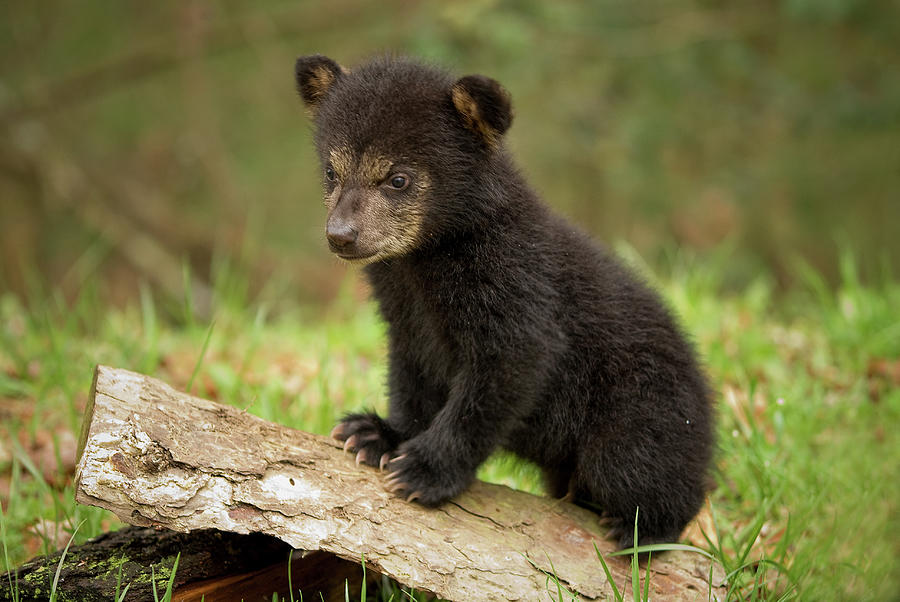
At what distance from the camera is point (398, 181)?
10.9ft

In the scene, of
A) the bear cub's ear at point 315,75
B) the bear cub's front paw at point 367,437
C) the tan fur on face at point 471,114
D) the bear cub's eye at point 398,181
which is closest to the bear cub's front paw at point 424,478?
the bear cub's front paw at point 367,437

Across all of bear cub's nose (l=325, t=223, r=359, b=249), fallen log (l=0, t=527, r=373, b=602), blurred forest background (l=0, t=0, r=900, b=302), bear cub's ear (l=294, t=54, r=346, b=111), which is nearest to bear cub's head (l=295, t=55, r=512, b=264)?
bear cub's nose (l=325, t=223, r=359, b=249)

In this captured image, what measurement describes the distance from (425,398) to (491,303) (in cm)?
68

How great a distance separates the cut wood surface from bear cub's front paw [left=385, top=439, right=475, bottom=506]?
5cm

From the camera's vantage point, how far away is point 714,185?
980cm

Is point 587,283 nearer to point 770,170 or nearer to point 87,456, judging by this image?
point 87,456

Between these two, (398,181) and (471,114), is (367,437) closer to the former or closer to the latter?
(398,181)

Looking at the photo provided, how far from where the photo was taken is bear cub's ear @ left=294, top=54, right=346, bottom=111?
3.62 metres

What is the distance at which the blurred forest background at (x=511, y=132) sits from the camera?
934cm

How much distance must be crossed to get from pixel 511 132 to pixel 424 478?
20.9ft

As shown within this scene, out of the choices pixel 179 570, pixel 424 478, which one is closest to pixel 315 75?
pixel 424 478

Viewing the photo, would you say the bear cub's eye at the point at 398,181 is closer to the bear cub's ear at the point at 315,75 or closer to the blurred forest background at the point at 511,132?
the bear cub's ear at the point at 315,75

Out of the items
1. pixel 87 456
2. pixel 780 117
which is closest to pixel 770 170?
pixel 780 117

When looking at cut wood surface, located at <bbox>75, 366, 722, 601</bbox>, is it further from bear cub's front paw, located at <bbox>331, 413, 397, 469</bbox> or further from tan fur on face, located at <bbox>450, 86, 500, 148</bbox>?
tan fur on face, located at <bbox>450, 86, 500, 148</bbox>
